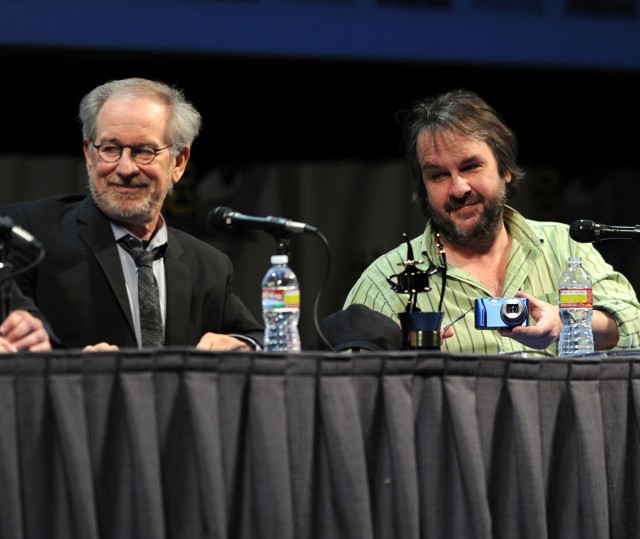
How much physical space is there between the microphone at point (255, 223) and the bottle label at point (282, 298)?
0.16 metres

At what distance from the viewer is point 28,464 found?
1873mm

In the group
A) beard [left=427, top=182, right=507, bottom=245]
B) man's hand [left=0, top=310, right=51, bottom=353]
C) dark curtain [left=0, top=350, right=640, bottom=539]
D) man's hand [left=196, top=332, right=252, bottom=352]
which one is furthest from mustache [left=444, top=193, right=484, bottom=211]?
man's hand [left=0, top=310, right=51, bottom=353]

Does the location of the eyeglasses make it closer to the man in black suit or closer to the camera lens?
the man in black suit

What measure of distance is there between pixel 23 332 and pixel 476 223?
161cm

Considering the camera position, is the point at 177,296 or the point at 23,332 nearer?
the point at 23,332

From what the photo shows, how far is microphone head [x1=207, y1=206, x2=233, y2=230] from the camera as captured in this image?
2.30m

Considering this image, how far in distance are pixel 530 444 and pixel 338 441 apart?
1.25 feet

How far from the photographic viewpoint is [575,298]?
114 inches

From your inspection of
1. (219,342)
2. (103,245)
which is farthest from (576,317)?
(103,245)

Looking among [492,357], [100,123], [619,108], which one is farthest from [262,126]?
[492,357]

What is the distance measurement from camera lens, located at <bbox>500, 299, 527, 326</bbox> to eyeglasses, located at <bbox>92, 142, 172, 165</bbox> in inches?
Answer: 38.8

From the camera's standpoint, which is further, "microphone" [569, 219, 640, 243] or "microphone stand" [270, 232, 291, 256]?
"microphone" [569, 219, 640, 243]

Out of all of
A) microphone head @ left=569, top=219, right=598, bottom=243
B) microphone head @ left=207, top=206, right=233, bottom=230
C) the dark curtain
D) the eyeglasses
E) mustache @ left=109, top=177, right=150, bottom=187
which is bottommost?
the dark curtain

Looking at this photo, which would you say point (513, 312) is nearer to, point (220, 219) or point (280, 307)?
point (280, 307)
